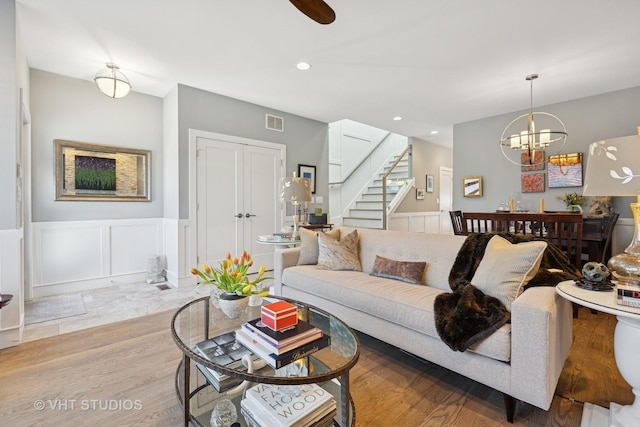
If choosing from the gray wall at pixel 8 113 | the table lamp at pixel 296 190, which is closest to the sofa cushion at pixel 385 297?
the table lamp at pixel 296 190

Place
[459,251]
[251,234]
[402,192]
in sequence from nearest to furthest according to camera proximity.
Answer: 1. [459,251]
2. [251,234]
3. [402,192]

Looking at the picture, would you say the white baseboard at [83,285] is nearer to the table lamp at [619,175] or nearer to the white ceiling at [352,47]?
the white ceiling at [352,47]

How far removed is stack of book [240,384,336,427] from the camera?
3.94 feet

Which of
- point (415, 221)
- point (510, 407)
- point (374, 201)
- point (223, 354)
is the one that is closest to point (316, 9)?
point (223, 354)

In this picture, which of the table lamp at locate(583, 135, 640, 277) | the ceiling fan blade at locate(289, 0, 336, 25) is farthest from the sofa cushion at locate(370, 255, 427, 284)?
the ceiling fan blade at locate(289, 0, 336, 25)

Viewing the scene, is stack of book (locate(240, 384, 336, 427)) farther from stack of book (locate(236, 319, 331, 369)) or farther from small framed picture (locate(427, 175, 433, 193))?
small framed picture (locate(427, 175, 433, 193))

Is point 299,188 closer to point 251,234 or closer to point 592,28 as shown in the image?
point 251,234

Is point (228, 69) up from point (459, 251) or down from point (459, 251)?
up

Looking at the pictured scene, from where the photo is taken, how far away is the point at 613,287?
153 centimetres

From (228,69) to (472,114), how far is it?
4.12 meters

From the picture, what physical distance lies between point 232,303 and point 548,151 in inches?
211

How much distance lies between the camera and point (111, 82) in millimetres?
3387

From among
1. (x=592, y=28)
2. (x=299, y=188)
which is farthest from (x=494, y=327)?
(x=592, y=28)

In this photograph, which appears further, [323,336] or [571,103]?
[571,103]
